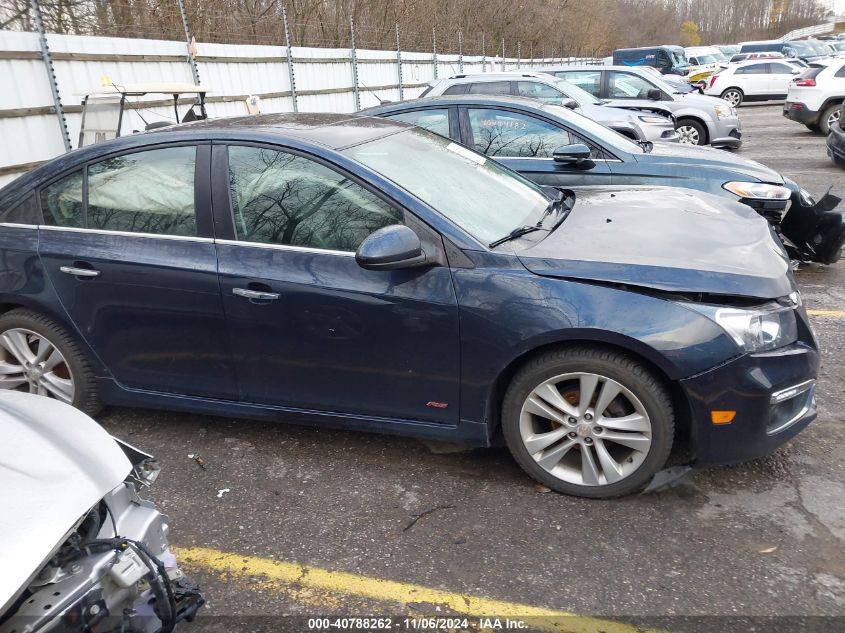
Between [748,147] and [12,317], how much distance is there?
14.1 m

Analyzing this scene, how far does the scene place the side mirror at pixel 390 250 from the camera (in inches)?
111

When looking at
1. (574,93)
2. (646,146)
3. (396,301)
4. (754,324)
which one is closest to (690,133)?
(574,93)

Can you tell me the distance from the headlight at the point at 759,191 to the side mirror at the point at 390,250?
371 centimetres

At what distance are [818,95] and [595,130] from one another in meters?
11.4

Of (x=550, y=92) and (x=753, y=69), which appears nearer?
(x=550, y=92)

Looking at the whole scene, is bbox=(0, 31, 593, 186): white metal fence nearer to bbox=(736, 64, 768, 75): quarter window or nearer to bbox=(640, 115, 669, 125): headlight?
bbox=(640, 115, 669, 125): headlight

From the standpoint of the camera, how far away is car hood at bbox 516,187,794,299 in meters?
2.79

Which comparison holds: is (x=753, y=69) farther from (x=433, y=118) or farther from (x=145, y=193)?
(x=145, y=193)

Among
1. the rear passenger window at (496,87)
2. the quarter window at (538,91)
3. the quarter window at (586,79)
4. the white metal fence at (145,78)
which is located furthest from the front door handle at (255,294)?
the quarter window at (586,79)

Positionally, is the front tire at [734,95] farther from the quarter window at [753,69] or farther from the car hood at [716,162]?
the car hood at [716,162]

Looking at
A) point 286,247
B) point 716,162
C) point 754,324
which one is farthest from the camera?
point 716,162

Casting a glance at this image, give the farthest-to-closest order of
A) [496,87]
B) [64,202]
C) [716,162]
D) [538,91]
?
[496,87]
[538,91]
[716,162]
[64,202]

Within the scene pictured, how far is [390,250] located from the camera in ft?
9.24

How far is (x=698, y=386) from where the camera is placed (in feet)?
8.92
